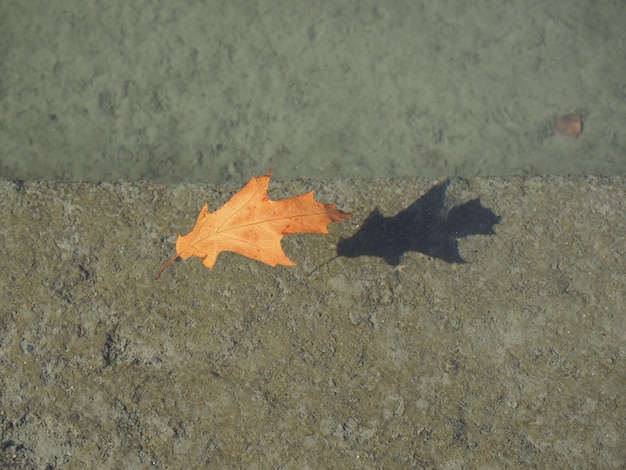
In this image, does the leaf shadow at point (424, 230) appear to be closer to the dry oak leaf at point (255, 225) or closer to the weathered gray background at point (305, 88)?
the dry oak leaf at point (255, 225)

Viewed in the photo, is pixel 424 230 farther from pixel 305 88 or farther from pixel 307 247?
pixel 305 88

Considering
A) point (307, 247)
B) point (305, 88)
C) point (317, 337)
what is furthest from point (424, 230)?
point (305, 88)

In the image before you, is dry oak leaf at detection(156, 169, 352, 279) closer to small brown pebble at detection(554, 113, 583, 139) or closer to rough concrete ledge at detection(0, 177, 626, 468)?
rough concrete ledge at detection(0, 177, 626, 468)

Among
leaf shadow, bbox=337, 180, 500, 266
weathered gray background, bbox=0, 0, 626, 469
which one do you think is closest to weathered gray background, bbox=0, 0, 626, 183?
weathered gray background, bbox=0, 0, 626, 469

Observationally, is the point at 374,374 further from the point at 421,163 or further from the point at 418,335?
the point at 421,163

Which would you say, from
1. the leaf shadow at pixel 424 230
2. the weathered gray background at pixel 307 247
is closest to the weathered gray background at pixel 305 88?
the weathered gray background at pixel 307 247

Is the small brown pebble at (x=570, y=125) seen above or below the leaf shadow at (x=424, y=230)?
below

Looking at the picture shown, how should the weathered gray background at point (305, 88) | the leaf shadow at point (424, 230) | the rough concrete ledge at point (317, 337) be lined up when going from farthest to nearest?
the weathered gray background at point (305, 88) → the leaf shadow at point (424, 230) → the rough concrete ledge at point (317, 337)
